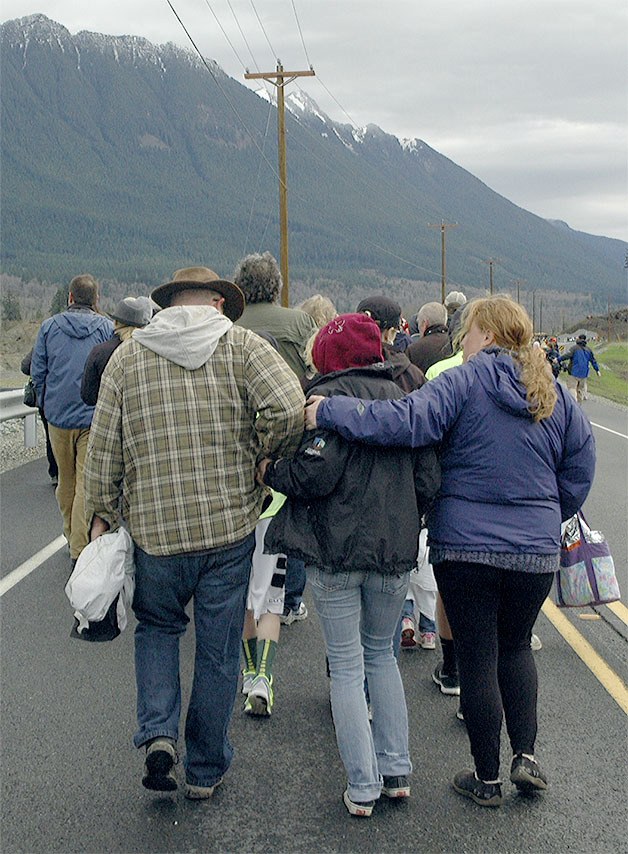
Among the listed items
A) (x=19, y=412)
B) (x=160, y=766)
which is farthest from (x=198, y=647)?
(x=19, y=412)

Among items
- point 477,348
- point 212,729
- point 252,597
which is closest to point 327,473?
point 477,348

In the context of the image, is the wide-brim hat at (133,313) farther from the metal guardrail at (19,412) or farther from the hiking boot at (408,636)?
the metal guardrail at (19,412)

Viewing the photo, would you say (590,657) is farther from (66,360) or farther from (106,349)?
(66,360)

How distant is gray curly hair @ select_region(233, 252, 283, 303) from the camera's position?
5.84 meters

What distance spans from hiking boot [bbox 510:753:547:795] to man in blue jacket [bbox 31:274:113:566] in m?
3.95

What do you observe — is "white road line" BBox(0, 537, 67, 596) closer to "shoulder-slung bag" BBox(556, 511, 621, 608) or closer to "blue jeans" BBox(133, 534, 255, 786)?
"blue jeans" BBox(133, 534, 255, 786)

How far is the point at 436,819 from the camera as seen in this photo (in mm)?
3771

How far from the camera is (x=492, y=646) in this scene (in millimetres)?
3922

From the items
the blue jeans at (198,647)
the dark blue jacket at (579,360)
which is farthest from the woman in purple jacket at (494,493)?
the dark blue jacket at (579,360)

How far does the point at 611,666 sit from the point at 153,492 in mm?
2893

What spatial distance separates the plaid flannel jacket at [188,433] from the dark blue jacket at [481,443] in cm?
24

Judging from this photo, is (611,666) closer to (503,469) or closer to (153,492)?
(503,469)

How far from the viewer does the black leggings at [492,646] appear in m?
3.84

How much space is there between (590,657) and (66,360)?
13.2ft
